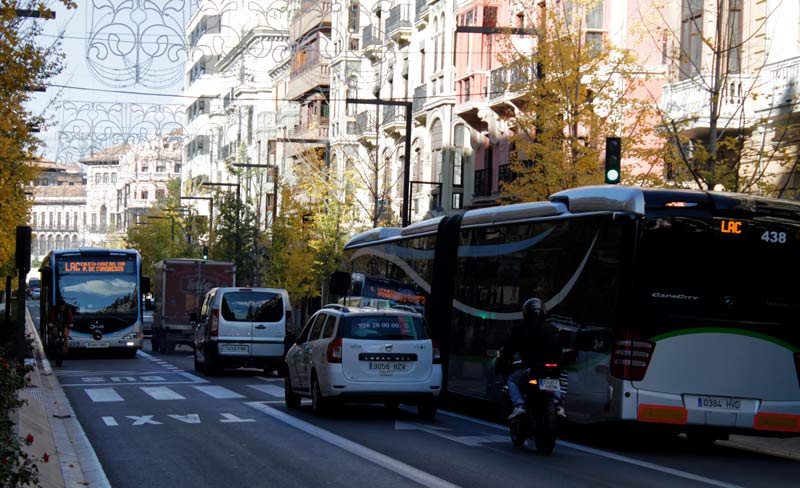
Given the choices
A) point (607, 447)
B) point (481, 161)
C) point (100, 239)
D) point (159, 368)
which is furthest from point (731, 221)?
point (100, 239)

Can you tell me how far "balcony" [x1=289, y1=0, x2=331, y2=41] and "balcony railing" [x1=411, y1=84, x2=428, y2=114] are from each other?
15128 millimetres

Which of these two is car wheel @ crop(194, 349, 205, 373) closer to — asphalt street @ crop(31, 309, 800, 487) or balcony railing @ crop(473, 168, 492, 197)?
asphalt street @ crop(31, 309, 800, 487)

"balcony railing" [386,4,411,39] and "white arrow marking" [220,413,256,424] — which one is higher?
"balcony railing" [386,4,411,39]

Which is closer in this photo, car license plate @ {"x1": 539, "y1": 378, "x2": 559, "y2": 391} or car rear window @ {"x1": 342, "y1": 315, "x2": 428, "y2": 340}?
car license plate @ {"x1": 539, "y1": 378, "x2": 559, "y2": 391}

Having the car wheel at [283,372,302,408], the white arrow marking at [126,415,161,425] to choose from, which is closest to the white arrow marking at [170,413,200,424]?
the white arrow marking at [126,415,161,425]

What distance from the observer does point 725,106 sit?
1204 inches

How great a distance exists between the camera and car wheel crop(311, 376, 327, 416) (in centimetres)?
1966

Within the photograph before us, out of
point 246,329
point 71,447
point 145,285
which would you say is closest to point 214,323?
point 246,329

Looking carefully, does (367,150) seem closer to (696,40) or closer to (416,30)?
(416,30)

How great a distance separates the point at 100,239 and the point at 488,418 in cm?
16135

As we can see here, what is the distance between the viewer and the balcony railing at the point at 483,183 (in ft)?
160

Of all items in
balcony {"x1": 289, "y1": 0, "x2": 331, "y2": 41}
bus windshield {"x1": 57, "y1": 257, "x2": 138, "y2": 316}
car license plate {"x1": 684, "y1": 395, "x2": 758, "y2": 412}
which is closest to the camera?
car license plate {"x1": 684, "y1": 395, "x2": 758, "y2": 412}

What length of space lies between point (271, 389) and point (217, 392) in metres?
1.40

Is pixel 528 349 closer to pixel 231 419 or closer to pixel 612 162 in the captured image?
pixel 231 419
